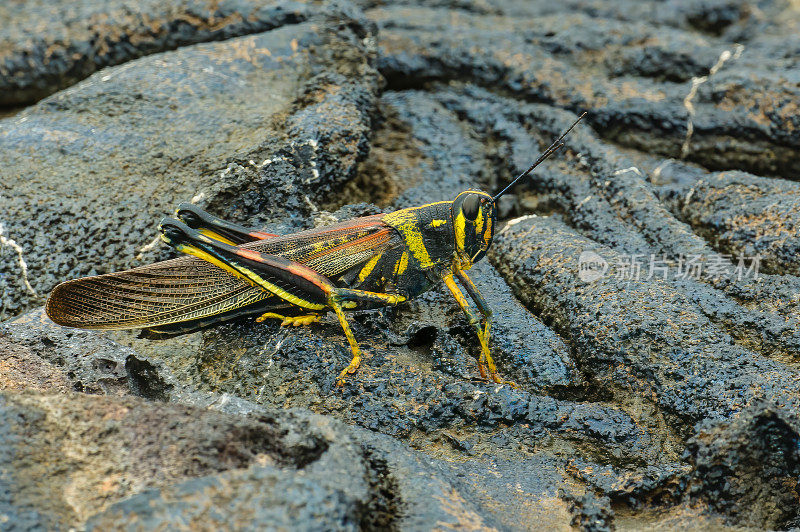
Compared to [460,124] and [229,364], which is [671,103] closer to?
[460,124]

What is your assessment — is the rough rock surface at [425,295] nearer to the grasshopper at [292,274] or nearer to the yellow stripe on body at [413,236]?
the grasshopper at [292,274]

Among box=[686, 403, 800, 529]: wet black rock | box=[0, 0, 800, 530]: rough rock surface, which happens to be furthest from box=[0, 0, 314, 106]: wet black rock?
box=[686, 403, 800, 529]: wet black rock

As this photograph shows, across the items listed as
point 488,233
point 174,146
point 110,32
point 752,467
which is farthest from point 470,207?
point 110,32

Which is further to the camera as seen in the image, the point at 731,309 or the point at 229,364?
the point at 731,309

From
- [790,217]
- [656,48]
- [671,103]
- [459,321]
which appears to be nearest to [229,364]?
[459,321]

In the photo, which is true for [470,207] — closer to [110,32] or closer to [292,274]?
[292,274]

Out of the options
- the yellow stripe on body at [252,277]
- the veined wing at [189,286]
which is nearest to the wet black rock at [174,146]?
the veined wing at [189,286]

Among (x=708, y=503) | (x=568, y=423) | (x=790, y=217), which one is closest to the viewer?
(x=708, y=503)

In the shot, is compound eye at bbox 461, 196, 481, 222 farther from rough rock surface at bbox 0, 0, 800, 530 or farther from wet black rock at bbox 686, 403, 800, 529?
wet black rock at bbox 686, 403, 800, 529
